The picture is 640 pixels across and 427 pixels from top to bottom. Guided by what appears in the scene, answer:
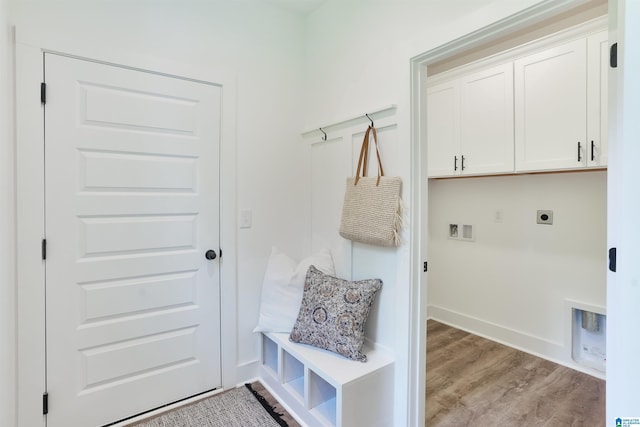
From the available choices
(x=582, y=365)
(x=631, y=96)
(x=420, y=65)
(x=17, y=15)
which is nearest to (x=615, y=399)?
(x=631, y=96)

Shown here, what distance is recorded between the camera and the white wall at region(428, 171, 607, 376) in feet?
7.66

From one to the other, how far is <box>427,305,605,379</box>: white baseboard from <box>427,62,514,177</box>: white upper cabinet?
4.65 ft

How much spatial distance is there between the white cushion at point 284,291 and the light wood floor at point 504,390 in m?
1.01

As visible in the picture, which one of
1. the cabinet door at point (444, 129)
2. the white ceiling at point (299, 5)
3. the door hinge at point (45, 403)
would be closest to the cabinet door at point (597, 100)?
the cabinet door at point (444, 129)

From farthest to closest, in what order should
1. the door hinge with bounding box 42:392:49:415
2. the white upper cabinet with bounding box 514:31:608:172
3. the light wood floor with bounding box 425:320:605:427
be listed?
the white upper cabinet with bounding box 514:31:608:172
the light wood floor with bounding box 425:320:605:427
the door hinge with bounding box 42:392:49:415

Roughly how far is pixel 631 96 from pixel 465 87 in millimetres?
2160

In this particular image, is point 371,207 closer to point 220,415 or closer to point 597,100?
point 220,415

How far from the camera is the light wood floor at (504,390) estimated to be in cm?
185

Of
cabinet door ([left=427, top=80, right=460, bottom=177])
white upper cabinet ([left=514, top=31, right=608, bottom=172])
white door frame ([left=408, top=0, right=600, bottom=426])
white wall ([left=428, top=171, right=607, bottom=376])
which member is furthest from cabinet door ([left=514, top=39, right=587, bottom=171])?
white door frame ([left=408, top=0, right=600, bottom=426])

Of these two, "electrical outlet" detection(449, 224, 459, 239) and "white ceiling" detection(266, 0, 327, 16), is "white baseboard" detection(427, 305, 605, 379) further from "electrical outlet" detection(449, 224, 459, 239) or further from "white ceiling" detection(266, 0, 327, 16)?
"white ceiling" detection(266, 0, 327, 16)

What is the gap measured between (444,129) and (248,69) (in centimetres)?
180

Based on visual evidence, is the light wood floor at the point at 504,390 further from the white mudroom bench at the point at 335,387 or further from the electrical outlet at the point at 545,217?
the electrical outlet at the point at 545,217

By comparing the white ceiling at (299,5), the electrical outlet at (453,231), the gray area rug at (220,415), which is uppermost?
the white ceiling at (299,5)

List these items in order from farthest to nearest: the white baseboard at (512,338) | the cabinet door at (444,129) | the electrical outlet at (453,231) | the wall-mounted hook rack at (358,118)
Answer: the electrical outlet at (453,231) → the cabinet door at (444,129) → the white baseboard at (512,338) → the wall-mounted hook rack at (358,118)
